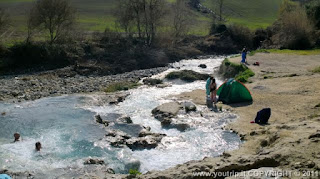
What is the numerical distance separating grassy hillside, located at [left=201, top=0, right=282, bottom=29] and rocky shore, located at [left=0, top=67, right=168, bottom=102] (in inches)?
2140

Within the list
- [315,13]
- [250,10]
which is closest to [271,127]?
[315,13]

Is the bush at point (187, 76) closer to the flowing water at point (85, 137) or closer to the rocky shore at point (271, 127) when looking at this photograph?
the rocky shore at point (271, 127)

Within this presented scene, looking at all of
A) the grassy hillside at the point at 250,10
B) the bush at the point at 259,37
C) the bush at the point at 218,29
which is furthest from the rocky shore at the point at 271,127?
the grassy hillside at the point at 250,10

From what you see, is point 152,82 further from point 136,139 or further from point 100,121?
point 136,139

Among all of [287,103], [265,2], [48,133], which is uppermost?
[265,2]

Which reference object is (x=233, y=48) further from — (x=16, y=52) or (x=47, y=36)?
(x=16, y=52)

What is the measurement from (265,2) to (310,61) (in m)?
72.8

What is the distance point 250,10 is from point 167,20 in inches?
1877

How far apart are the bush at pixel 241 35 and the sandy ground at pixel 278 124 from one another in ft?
64.6

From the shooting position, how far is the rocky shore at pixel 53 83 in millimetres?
28641

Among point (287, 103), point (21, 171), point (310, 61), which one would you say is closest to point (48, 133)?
point (21, 171)

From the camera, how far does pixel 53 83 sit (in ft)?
108

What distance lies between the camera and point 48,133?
64.5ft

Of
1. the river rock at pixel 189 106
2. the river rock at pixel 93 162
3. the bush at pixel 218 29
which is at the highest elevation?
A: the bush at pixel 218 29
